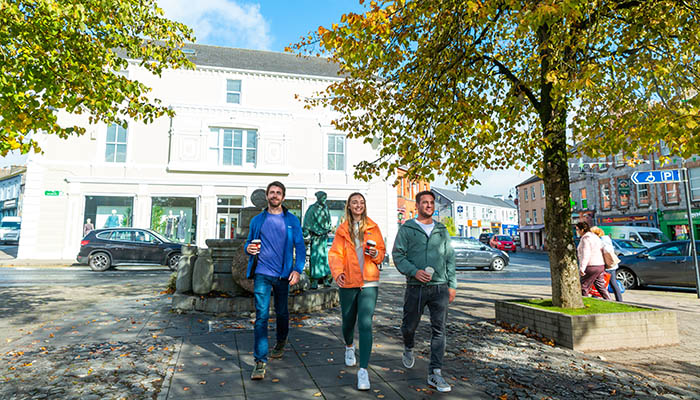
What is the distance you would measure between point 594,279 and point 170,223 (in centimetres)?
2082

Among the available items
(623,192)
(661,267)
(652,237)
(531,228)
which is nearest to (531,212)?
(531,228)

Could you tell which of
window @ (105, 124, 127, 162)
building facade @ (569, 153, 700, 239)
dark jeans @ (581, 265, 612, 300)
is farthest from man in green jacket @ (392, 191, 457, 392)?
building facade @ (569, 153, 700, 239)

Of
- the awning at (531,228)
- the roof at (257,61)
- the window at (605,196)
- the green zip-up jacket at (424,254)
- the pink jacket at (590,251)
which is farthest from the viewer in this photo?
the awning at (531,228)

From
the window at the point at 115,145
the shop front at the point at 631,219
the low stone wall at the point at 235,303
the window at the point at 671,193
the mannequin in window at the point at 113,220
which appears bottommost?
the low stone wall at the point at 235,303

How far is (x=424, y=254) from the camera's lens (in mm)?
3828

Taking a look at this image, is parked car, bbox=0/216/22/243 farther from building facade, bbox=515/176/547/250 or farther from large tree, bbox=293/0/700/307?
building facade, bbox=515/176/547/250

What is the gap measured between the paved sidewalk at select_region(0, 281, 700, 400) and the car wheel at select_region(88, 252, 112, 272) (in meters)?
10.1

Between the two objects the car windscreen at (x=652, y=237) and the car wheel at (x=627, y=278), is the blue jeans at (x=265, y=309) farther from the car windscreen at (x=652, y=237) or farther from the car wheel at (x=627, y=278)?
the car windscreen at (x=652, y=237)

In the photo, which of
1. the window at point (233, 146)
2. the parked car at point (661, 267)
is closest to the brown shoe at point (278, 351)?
the parked car at point (661, 267)

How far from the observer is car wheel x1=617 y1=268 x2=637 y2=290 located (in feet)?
38.9

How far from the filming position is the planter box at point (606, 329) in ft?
16.2

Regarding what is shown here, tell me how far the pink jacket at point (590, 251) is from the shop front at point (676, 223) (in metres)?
27.5

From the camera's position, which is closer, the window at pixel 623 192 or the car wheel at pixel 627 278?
the car wheel at pixel 627 278

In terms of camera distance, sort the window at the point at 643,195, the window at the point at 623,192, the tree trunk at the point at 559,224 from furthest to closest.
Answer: the window at the point at 643,195 < the window at the point at 623,192 < the tree trunk at the point at 559,224
